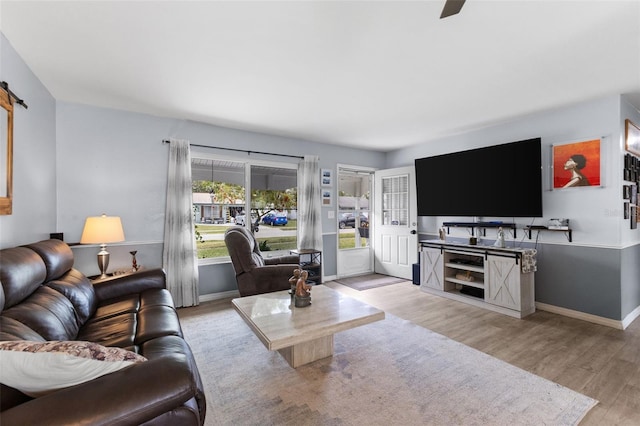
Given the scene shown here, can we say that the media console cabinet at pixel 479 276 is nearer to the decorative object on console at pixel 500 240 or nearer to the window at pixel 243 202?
the decorative object on console at pixel 500 240

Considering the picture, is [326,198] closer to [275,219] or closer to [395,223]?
[275,219]

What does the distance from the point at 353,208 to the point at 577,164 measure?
334cm

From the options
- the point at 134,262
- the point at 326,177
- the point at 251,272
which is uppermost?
the point at 326,177

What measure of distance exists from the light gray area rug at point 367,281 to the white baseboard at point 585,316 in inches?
79.7

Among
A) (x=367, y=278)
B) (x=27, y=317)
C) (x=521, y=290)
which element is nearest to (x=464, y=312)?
(x=521, y=290)

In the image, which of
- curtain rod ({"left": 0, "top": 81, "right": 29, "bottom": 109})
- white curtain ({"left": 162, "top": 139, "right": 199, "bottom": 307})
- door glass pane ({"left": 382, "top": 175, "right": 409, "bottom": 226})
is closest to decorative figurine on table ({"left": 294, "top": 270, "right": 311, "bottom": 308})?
white curtain ({"left": 162, "top": 139, "right": 199, "bottom": 307})

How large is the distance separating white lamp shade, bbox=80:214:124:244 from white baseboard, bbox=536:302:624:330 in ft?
16.4

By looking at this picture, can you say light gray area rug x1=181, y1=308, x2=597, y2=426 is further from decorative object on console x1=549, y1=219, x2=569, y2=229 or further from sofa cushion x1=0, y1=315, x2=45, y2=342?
decorative object on console x1=549, y1=219, x2=569, y2=229

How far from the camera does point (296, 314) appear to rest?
2285 mm

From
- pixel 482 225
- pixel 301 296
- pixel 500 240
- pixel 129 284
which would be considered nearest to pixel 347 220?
pixel 482 225

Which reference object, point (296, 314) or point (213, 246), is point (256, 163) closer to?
point (213, 246)

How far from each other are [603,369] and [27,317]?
12.7ft

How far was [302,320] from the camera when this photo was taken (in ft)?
7.09

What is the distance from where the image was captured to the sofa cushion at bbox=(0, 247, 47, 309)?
57.9 inches
